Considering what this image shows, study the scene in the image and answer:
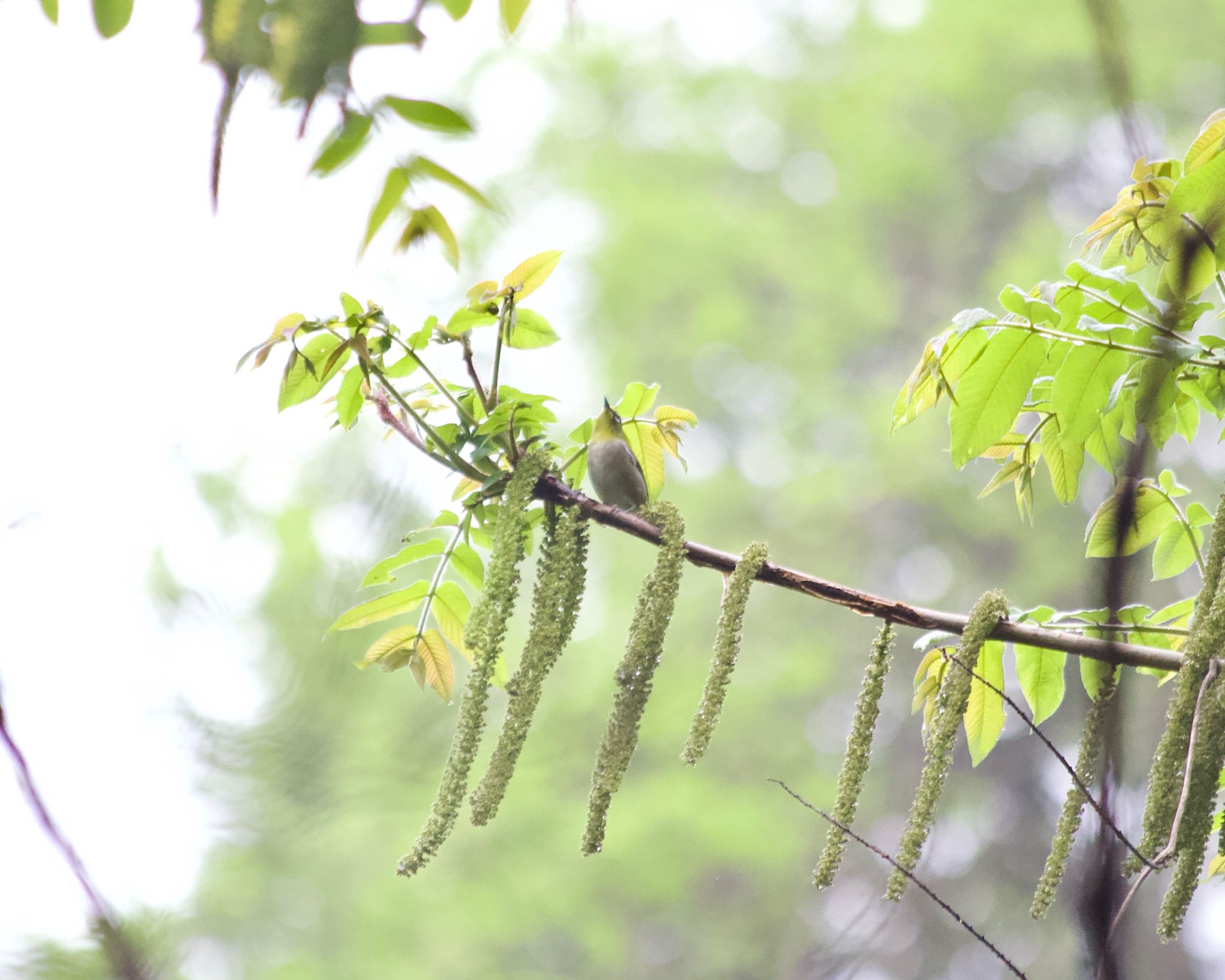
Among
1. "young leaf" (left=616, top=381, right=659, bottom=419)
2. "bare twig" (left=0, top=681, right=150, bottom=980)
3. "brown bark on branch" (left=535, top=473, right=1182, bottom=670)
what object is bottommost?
"bare twig" (left=0, top=681, right=150, bottom=980)

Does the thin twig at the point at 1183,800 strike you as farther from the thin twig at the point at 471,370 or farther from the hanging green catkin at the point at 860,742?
the thin twig at the point at 471,370

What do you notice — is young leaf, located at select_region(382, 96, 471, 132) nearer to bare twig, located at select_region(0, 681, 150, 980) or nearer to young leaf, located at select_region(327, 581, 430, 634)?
bare twig, located at select_region(0, 681, 150, 980)

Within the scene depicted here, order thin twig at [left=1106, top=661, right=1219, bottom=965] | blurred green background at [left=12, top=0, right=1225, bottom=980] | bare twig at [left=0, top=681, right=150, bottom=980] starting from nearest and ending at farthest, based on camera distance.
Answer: bare twig at [left=0, top=681, right=150, bottom=980] → thin twig at [left=1106, top=661, right=1219, bottom=965] → blurred green background at [left=12, top=0, right=1225, bottom=980]

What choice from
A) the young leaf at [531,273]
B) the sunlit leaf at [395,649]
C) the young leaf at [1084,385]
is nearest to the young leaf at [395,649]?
the sunlit leaf at [395,649]

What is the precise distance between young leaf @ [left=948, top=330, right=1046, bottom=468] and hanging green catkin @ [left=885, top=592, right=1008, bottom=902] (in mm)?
137

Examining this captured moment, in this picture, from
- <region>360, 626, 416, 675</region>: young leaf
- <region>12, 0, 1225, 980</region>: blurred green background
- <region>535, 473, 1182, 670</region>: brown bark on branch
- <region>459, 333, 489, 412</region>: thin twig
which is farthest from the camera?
<region>12, 0, 1225, 980</region>: blurred green background

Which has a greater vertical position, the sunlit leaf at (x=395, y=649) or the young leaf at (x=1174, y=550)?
the young leaf at (x=1174, y=550)

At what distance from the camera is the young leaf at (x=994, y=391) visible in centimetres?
71

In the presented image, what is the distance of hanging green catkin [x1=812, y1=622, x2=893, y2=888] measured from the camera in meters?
0.62

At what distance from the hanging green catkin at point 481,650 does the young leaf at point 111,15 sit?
0.34m

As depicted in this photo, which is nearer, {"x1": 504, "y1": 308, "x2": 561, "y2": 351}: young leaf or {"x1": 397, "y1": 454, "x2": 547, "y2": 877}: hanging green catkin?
{"x1": 397, "y1": 454, "x2": 547, "y2": 877}: hanging green catkin

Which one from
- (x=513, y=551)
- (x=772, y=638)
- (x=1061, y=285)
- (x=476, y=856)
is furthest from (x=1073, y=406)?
(x=772, y=638)

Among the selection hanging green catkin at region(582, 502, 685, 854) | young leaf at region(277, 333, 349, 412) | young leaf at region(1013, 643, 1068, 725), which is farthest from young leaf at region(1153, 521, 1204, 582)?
young leaf at region(277, 333, 349, 412)

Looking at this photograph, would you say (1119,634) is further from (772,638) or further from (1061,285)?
(772,638)
